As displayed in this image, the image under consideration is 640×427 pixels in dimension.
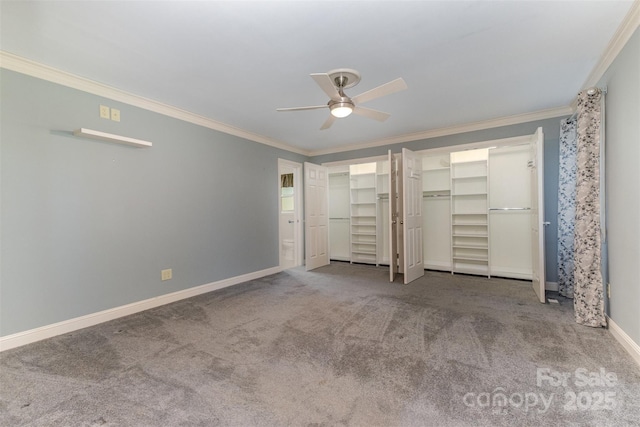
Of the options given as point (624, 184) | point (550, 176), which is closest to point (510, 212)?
point (550, 176)

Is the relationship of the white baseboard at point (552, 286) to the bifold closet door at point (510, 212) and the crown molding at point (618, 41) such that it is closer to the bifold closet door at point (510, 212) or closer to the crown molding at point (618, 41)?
the bifold closet door at point (510, 212)

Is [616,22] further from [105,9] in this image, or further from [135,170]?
[135,170]

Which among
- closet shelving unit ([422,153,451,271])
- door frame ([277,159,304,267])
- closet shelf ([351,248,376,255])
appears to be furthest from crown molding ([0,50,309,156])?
closet shelving unit ([422,153,451,271])

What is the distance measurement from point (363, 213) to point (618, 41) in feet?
15.0

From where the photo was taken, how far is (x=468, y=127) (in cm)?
448

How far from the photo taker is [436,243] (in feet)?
17.7

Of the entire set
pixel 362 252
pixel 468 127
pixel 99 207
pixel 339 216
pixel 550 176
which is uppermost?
pixel 468 127

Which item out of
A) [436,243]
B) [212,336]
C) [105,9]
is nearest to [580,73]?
[436,243]

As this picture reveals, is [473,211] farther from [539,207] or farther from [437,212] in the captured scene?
[539,207]

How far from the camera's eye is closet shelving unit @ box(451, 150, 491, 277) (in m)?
4.93

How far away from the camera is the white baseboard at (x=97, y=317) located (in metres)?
2.39

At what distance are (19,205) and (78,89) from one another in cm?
124

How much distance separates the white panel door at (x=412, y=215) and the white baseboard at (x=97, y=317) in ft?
9.20

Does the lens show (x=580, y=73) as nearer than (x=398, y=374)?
No
